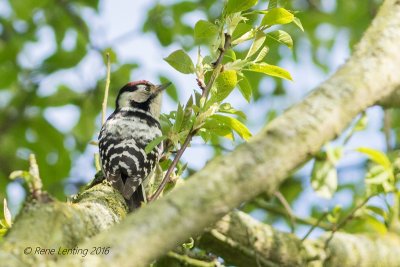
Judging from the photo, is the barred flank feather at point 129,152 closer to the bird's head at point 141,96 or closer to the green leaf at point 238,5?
the bird's head at point 141,96

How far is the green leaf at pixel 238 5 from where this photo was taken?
8.49 feet

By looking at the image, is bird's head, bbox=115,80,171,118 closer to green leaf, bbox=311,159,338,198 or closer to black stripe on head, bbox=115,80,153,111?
black stripe on head, bbox=115,80,153,111

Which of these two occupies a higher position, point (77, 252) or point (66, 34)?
point (66, 34)

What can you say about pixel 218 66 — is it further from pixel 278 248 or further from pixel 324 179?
pixel 278 248

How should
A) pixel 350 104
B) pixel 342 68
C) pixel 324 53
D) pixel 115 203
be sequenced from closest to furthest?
pixel 350 104, pixel 342 68, pixel 115 203, pixel 324 53

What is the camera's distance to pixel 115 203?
300 cm

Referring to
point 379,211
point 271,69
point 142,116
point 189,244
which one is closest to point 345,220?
point 379,211

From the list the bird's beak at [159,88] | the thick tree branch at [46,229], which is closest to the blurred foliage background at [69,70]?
the bird's beak at [159,88]

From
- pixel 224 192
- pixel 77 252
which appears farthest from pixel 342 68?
pixel 77 252

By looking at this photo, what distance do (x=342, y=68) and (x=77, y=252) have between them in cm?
83

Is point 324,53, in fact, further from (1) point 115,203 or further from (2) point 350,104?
(2) point 350,104

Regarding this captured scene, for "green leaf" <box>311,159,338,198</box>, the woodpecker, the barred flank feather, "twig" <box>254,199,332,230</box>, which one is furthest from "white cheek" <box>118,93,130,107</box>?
"green leaf" <box>311,159,338,198</box>

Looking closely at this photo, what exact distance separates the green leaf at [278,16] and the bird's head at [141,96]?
135 inches

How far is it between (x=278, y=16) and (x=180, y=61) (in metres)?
0.48
